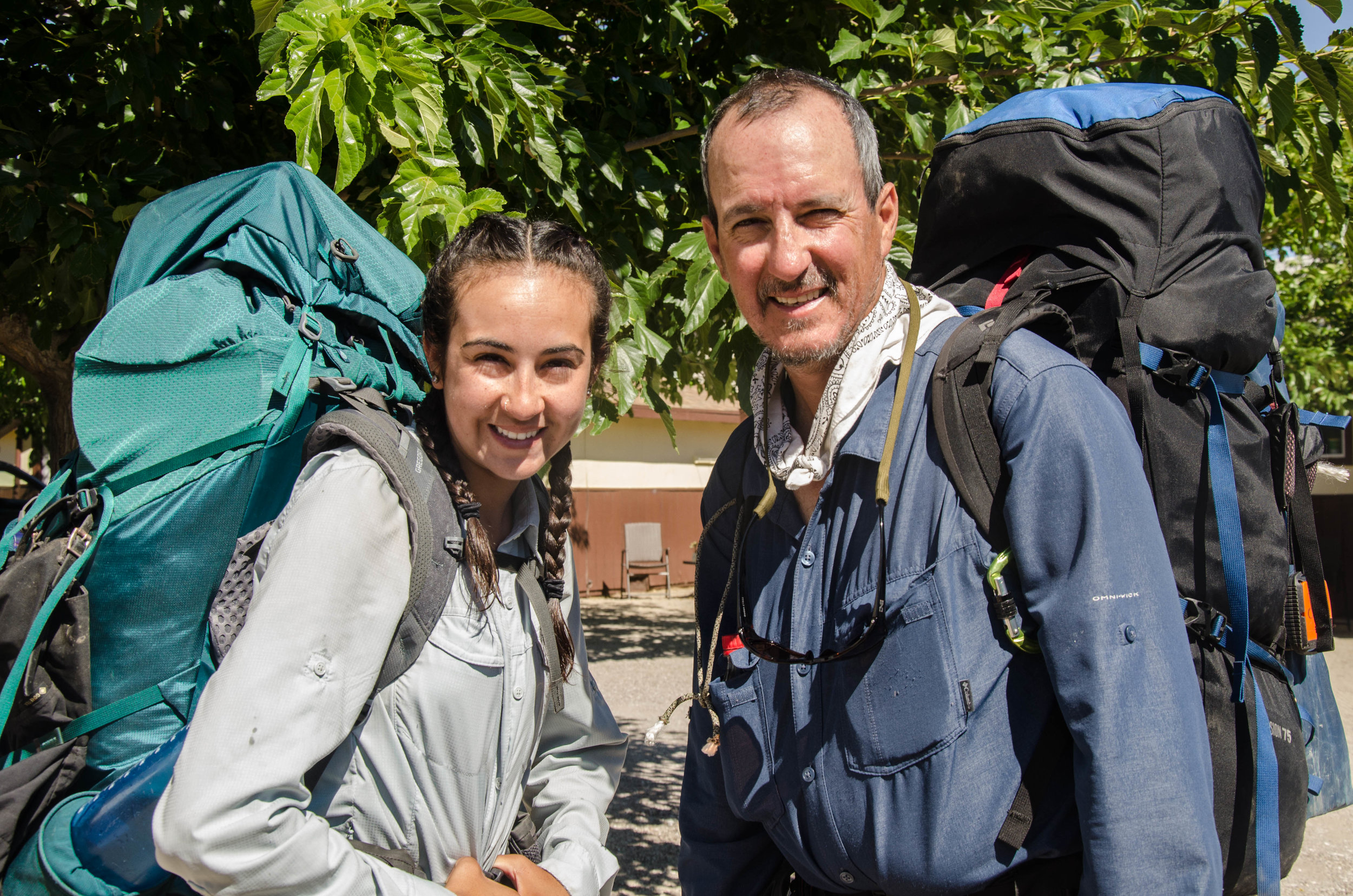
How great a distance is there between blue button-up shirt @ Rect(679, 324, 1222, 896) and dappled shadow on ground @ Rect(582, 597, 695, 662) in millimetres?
7995

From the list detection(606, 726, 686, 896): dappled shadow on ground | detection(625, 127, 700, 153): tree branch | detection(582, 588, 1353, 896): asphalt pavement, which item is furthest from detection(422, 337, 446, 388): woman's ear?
detection(582, 588, 1353, 896): asphalt pavement

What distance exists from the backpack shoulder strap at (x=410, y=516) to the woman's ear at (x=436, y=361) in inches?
7.9

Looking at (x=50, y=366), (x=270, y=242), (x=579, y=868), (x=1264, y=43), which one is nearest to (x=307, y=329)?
(x=270, y=242)

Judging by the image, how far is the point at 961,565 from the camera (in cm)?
133

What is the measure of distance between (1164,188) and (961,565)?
0.71m

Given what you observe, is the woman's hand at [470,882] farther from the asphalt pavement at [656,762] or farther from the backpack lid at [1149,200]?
the asphalt pavement at [656,762]

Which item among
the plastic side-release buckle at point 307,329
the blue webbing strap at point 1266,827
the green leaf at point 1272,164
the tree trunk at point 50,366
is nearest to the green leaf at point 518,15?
the plastic side-release buckle at point 307,329

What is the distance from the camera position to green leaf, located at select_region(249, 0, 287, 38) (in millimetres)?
1804

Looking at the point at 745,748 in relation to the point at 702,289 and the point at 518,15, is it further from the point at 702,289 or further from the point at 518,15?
the point at 518,15

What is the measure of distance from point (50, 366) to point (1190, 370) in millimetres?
4257

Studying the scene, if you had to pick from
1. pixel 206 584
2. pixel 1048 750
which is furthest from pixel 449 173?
pixel 1048 750

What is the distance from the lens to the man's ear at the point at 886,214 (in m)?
1.66

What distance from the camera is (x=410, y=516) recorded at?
131cm

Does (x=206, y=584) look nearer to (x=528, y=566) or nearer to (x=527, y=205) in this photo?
(x=528, y=566)
